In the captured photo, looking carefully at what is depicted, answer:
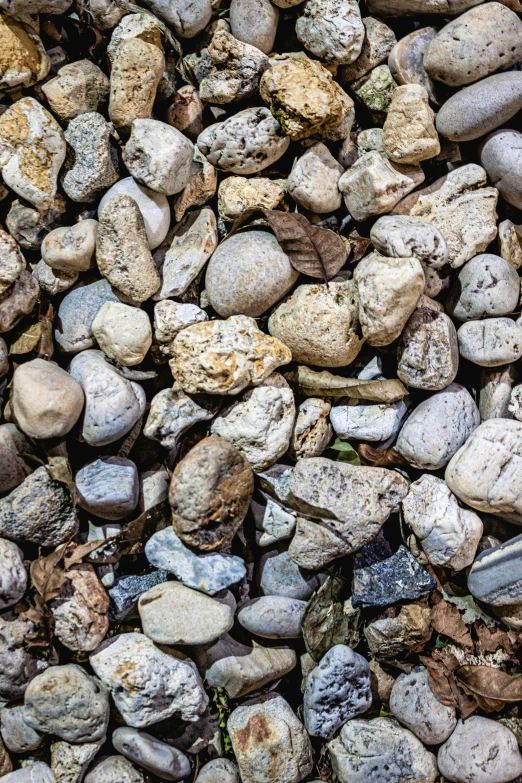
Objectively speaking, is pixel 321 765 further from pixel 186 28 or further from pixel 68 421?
pixel 186 28

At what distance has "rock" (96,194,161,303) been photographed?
223 cm

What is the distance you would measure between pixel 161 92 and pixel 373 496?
167cm

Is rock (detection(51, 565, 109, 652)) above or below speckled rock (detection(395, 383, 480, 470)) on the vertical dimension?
below

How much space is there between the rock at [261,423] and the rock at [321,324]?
0.56ft

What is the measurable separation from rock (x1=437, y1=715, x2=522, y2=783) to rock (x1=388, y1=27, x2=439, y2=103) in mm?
2330

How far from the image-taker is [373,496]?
7.53 feet

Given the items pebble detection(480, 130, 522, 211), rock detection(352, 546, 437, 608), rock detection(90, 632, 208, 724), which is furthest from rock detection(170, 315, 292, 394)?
pebble detection(480, 130, 522, 211)

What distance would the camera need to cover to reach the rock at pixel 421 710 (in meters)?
2.31

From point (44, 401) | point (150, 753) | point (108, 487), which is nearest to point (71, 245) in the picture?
point (44, 401)

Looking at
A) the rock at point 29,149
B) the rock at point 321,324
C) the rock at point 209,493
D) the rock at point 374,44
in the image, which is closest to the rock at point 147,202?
the rock at point 29,149

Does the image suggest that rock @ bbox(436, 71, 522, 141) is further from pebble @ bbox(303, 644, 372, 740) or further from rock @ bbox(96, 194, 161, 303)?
pebble @ bbox(303, 644, 372, 740)

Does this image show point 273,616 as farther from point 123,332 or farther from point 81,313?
point 81,313

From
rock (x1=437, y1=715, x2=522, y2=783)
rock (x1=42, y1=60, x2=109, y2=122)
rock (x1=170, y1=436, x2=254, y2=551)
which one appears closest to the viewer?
rock (x1=170, y1=436, x2=254, y2=551)

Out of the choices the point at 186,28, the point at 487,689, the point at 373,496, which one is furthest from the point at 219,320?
the point at 487,689
